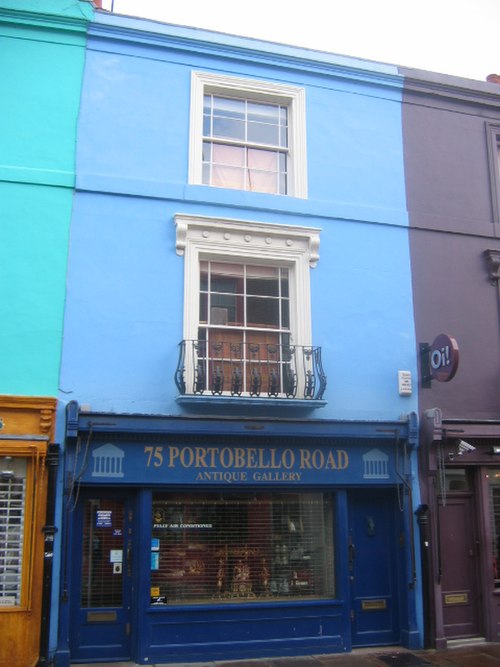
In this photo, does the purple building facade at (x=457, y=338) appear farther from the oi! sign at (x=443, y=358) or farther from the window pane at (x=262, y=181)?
the window pane at (x=262, y=181)

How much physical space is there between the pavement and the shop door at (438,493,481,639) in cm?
37

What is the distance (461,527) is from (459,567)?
0.56 m

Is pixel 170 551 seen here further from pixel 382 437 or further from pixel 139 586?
pixel 382 437

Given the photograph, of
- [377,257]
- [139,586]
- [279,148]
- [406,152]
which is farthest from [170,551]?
[406,152]

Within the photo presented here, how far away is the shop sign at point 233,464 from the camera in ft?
28.0

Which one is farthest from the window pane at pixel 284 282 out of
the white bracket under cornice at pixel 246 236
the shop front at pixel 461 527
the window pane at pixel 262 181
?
the shop front at pixel 461 527

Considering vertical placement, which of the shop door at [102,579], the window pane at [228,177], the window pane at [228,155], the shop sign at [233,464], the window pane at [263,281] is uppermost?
the window pane at [228,155]

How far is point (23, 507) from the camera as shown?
26.6 feet

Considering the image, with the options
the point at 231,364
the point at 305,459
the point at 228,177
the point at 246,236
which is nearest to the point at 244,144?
the point at 228,177

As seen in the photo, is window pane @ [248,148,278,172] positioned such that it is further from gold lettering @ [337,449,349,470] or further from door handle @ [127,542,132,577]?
door handle @ [127,542,132,577]

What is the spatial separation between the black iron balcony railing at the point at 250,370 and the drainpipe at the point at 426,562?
2256 mm

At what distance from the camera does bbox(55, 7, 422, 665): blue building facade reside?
28.1 feet

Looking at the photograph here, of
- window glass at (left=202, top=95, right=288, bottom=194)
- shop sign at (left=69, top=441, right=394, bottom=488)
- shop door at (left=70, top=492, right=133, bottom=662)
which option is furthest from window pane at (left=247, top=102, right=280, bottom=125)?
shop door at (left=70, top=492, right=133, bottom=662)

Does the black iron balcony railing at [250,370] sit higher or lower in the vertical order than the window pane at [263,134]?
lower
